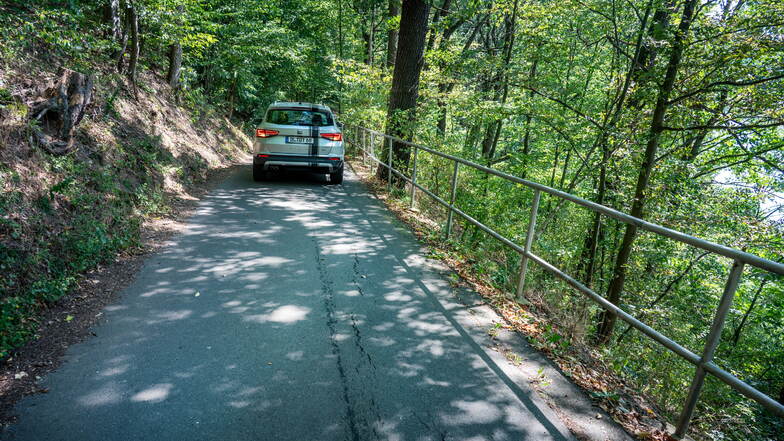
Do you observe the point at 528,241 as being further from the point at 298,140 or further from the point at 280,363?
the point at 298,140

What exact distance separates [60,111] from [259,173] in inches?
202

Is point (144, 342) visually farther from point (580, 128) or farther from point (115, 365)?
point (580, 128)

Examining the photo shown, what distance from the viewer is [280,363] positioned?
3244 mm

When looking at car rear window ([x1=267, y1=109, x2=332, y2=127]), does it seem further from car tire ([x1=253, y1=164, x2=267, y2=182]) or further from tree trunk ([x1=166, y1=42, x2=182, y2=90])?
tree trunk ([x1=166, y1=42, x2=182, y2=90])

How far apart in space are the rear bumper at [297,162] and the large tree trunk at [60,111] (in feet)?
13.7

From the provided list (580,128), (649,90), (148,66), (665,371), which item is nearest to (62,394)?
(665,371)

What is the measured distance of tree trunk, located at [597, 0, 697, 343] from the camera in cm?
576

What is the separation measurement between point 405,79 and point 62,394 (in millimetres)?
9729

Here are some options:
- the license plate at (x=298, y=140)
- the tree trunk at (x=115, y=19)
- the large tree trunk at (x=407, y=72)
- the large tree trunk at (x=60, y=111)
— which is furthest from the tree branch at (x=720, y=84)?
the tree trunk at (x=115, y=19)

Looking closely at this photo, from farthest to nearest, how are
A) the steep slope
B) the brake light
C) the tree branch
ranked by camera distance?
the brake light < the tree branch < the steep slope

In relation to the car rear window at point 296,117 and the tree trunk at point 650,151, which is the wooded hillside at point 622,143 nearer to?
the tree trunk at point 650,151

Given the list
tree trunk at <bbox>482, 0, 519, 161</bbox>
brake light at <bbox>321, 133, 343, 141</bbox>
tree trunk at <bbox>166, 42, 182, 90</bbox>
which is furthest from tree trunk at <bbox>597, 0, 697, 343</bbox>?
tree trunk at <bbox>166, 42, 182, 90</bbox>

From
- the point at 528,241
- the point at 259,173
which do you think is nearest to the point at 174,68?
the point at 259,173

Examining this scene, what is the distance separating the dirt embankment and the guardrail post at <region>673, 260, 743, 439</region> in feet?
13.7
